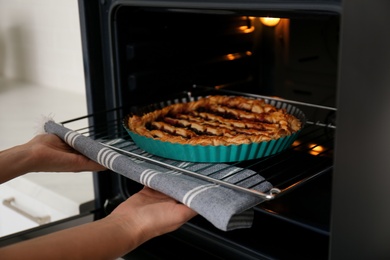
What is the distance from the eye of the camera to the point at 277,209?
923mm

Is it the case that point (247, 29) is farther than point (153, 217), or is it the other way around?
point (247, 29)

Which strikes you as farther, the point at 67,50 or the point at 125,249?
the point at 67,50

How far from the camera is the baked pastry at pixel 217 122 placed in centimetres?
85

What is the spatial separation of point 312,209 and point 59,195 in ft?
1.99

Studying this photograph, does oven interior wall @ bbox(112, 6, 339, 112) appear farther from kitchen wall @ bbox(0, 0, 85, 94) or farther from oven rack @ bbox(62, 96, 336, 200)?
kitchen wall @ bbox(0, 0, 85, 94)

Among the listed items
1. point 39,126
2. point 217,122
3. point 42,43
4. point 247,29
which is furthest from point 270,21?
point 42,43

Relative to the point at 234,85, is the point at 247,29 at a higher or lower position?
higher

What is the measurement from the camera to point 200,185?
28.6 inches

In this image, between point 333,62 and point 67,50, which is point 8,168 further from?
point 67,50

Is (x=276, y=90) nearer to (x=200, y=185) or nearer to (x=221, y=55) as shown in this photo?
(x=221, y=55)

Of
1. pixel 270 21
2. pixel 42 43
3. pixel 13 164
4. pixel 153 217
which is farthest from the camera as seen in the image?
pixel 42 43

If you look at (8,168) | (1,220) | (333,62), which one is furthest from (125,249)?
(1,220)

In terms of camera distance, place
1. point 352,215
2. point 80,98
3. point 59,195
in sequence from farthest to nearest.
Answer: point 80,98 → point 59,195 → point 352,215

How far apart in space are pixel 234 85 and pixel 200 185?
51 centimetres
